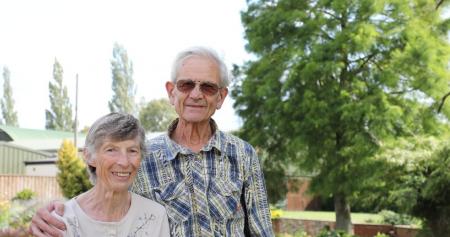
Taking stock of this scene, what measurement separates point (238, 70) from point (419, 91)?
203 inches

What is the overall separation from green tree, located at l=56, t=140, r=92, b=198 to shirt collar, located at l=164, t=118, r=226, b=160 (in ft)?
66.9

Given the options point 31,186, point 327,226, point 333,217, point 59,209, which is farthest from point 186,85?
point 31,186

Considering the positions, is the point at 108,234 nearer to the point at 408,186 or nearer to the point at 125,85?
the point at 408,186

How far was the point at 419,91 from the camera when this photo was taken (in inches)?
584

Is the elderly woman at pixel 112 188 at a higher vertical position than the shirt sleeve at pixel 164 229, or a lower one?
higher

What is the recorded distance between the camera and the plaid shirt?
221 cm

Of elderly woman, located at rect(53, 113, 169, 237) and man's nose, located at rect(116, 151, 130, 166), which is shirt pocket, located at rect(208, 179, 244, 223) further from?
man's nose, located at rect(116, 151, 130, 166)

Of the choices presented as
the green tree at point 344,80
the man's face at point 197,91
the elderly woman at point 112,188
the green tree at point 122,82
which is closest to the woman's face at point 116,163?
the elderly woman at point 112,188

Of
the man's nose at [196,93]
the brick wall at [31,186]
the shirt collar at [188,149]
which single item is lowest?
the shirt collar at [188,149]

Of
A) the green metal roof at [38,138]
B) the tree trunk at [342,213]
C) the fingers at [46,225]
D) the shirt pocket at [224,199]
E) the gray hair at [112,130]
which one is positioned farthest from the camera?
the green metal roof at [38,138]

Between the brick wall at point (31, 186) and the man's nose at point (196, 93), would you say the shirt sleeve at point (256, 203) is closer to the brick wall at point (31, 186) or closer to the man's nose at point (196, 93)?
the man's nose at point (196, 93)

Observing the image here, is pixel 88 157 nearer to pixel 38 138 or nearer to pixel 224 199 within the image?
pixel 224 199

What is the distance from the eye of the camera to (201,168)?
2279mm

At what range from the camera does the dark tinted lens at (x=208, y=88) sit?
7.43 feet
